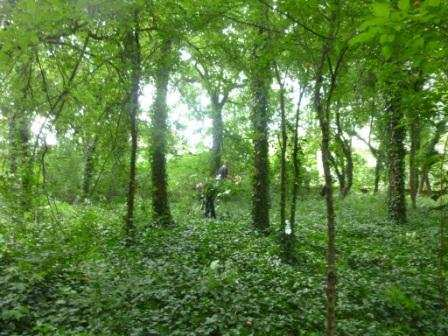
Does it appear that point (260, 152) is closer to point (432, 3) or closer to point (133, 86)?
point (133, 86)

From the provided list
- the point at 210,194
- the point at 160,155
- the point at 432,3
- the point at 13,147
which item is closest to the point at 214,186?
the point at 210,194

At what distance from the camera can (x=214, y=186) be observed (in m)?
13.1

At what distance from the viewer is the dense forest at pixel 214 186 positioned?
5.05 m

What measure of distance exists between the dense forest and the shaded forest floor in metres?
0.03

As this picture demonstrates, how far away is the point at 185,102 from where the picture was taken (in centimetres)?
992

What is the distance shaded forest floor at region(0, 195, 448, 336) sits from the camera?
→ 220 inches

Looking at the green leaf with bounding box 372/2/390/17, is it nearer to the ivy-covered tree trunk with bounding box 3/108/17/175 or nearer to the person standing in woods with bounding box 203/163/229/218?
the ivy-covered tree trunk with bounding box 3/108/17/175

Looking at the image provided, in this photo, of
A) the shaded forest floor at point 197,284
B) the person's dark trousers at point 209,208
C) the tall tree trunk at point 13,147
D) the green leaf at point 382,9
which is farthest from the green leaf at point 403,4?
the person's dark trousers at point 209,208

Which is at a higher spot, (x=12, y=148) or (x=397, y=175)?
(x=12, y=148)

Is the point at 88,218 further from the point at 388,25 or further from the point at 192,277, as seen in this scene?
the point at 388,25

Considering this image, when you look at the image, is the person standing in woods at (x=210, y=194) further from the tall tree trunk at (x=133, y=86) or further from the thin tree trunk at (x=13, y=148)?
the thin tree trunk at (x=13, y=148)

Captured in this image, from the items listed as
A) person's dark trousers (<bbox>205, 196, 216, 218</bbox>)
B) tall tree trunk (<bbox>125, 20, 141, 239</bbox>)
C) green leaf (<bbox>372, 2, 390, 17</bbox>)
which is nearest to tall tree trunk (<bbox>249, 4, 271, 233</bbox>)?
person's dark trousers (<bbox>205, 196, 216, 218</bbox>)

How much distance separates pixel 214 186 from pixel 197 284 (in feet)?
21.4

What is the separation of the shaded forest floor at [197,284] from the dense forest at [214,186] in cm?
3
